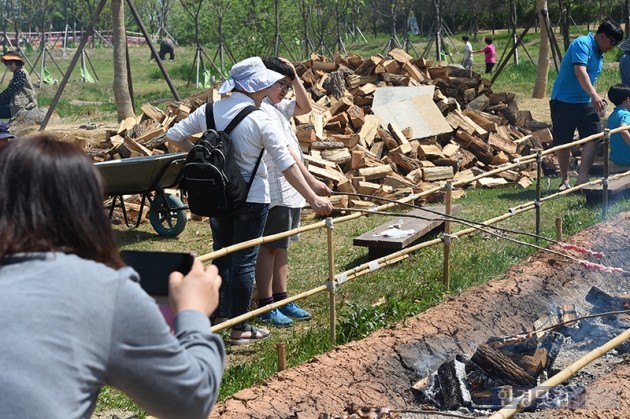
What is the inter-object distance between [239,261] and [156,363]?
3.89 m

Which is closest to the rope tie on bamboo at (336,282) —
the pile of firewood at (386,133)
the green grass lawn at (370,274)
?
the green grass lawn at (370,274)

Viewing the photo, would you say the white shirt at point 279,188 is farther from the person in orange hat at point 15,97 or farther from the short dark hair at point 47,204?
the person in orange hat at point 15,97

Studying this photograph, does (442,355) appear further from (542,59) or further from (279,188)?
(542,59)

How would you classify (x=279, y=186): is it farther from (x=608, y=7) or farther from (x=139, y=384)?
(x=608, y=7)

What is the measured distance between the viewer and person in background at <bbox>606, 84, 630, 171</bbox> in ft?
32.6

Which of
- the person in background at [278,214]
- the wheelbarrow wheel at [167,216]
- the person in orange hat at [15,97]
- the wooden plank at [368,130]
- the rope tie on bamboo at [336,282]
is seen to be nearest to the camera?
the rope tie on bamboo at [336,282]

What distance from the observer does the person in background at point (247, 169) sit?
5.82 m

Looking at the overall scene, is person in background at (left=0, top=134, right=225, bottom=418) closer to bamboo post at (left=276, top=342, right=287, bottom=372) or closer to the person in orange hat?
bamboo post at (left=276, top=342, right=287, bottom=372)

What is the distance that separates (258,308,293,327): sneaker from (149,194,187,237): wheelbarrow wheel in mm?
3298

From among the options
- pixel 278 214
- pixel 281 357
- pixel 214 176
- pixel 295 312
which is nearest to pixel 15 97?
pixel 295 312

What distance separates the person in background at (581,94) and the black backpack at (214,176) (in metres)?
5.18

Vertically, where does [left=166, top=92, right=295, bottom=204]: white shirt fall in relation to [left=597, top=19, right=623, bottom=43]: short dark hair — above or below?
below

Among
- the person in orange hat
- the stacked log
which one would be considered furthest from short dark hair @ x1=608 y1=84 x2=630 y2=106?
the person in orange hat

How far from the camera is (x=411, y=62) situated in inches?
570
